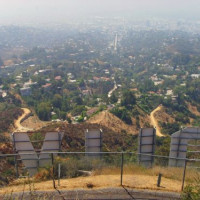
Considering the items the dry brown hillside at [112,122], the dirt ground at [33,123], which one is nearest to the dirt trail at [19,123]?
the dirt ground at [33,123]

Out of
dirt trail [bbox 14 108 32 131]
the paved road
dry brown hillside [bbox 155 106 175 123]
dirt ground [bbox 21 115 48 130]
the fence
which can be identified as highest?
the paved road

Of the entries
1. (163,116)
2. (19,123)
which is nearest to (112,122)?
(19,123)

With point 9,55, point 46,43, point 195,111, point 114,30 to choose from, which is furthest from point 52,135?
point 114,30

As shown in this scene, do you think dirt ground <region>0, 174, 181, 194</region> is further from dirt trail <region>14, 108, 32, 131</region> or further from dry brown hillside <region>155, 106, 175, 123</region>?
dry brown hillside <region>155, 106, 175, 123</region>

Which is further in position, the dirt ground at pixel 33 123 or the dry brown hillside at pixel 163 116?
the dry brown hillside at pixel 163 116

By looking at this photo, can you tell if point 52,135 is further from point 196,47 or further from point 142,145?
point 196,47

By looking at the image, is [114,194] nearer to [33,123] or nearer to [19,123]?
[19,123]

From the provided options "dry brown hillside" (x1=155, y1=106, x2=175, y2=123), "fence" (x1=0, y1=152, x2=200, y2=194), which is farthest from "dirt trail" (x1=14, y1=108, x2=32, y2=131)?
"fence" (x1=0, y1=152, x2=200, y2=194)

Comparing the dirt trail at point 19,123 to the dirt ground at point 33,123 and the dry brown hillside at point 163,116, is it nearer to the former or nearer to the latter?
the dirt ground at point 33,123
